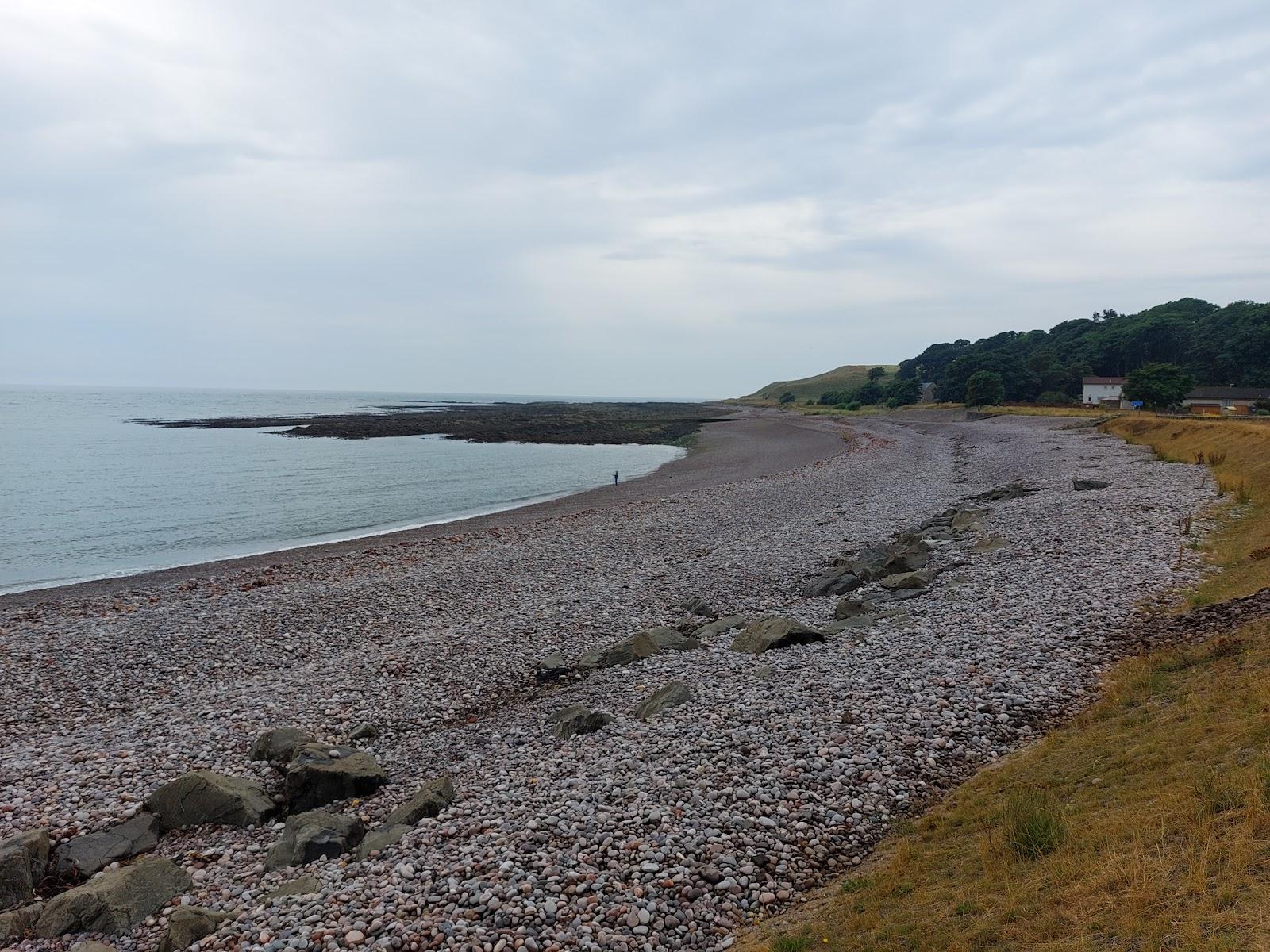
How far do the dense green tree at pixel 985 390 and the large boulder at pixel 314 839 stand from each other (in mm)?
114672

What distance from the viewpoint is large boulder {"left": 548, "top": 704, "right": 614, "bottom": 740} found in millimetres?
12367

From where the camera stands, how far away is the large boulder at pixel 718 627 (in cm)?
1778

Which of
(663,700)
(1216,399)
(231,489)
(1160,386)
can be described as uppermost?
(1160,386)

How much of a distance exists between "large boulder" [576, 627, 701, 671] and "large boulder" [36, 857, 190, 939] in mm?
8776

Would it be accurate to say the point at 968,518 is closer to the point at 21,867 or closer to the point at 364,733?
the point at 364,733

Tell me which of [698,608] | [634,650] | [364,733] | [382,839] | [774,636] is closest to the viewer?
[382,839]

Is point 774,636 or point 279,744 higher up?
point 774,636

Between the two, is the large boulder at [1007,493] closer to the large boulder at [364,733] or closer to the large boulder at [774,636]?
the large boulder at [774,636]

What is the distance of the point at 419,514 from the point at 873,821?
39.1 meters

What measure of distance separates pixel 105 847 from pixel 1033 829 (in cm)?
1211

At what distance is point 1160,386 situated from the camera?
8325 cm

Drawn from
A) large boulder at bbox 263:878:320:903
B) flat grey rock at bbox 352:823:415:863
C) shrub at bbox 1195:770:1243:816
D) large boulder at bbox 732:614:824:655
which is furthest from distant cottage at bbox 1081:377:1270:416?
large boulder at bbox 263:878:320:903

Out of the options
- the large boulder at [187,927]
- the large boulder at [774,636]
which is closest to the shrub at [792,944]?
the large boulder at [187,927]

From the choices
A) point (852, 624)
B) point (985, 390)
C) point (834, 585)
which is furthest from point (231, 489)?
point (985, 390)
